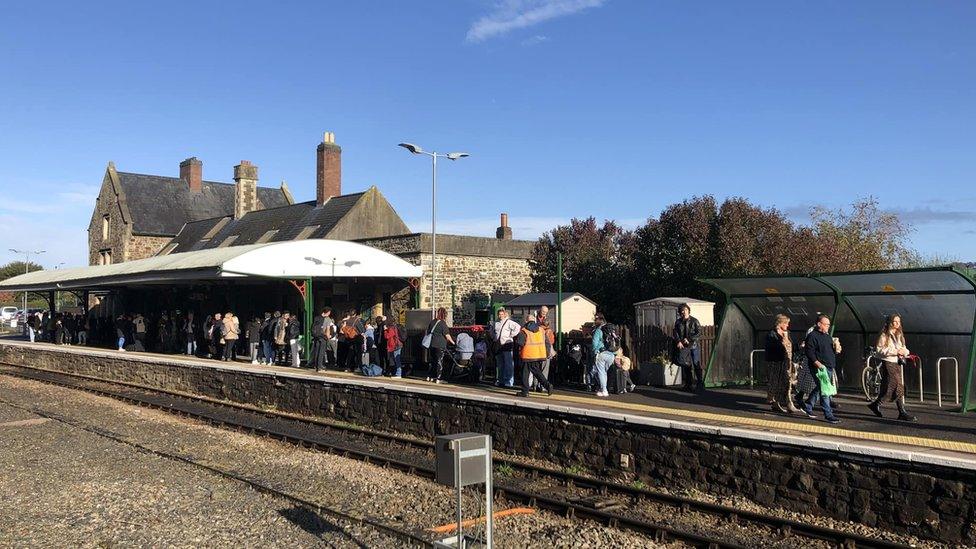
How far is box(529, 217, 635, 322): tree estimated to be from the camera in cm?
2808

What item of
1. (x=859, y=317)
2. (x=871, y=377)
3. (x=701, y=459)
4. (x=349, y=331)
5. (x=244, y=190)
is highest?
(x=244, y=190)

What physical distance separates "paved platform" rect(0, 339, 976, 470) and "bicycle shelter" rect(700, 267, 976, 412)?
2.17 feet

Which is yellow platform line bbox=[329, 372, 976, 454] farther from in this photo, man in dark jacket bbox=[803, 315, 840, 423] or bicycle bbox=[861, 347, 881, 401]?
bicycle bbox=[861, 347, 881, 401]

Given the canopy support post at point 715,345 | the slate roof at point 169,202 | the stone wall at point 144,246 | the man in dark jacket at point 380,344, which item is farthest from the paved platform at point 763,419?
the slate roof at point 169,202

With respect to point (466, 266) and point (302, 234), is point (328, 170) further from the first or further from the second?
point (466, 266)

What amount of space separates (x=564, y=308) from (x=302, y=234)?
19.8 meters

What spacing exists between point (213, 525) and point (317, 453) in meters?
4.26

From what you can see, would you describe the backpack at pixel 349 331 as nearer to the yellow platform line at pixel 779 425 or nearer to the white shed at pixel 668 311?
the yellow platform line at pixel 779 425

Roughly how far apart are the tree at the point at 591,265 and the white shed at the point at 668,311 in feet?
27.0

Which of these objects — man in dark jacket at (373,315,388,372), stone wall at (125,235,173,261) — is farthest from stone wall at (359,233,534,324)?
stone wall at (125,235,173,261)

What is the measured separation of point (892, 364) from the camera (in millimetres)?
11273

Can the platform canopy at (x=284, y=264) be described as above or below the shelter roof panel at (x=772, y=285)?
above

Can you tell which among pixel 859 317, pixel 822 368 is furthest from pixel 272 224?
pixel 822 368

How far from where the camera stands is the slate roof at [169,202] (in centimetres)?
5000
